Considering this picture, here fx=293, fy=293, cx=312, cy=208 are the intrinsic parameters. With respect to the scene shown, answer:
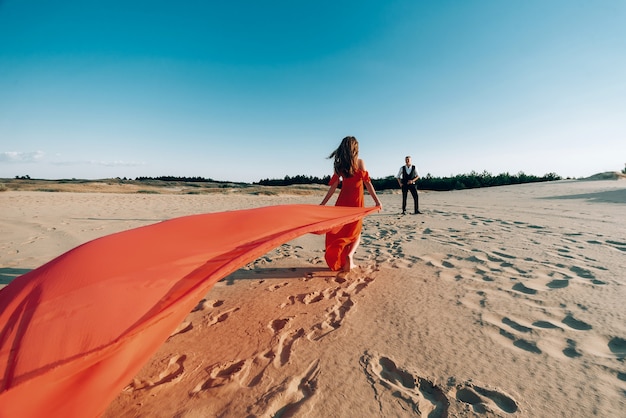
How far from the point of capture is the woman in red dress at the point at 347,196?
13.8ft

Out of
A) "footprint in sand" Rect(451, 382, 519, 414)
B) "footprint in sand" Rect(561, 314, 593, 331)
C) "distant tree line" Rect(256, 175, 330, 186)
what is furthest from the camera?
"distant tree line" Rect(256, 175, 330, 186)

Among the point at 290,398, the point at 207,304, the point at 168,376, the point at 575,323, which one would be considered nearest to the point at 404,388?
the point at 290,398

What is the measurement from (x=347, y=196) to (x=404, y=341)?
8.33ft

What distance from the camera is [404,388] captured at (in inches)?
74.6

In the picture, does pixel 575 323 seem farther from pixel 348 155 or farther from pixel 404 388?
pixel 348 155

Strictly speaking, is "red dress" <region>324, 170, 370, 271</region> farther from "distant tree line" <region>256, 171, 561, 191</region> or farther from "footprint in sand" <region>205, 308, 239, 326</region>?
"distant tree line" <region>256, 171, 561, 191</region>

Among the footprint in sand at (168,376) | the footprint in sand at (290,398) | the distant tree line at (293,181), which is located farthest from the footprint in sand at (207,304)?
the distant tree line at (293,181)

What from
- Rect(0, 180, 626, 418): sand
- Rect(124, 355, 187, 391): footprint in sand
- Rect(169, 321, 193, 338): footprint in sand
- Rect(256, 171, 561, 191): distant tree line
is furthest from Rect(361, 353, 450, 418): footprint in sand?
Rect(256, 171, 561, 191): distant tree line

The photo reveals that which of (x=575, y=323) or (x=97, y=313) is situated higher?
(x=97, y=313)

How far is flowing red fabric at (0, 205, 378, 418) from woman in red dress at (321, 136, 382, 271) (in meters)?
1.90

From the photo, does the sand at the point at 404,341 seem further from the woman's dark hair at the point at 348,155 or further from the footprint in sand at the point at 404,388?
the woman's dark hair at the point at 348,155

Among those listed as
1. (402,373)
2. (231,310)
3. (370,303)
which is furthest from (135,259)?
(370,303)

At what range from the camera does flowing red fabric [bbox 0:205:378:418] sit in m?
1.38

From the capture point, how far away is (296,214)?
125 inches
